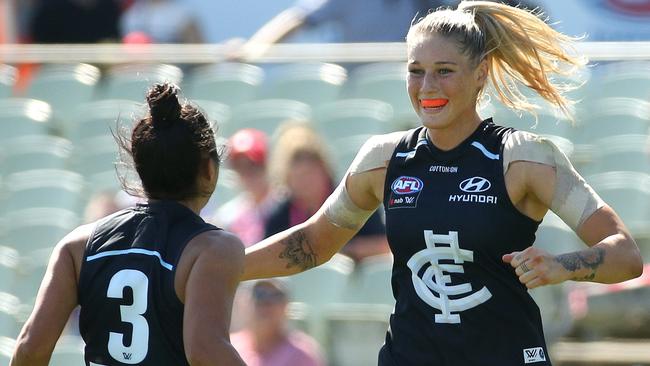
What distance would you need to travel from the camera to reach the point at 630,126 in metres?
6.95

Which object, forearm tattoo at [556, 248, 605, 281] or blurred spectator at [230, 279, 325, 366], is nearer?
forearm tattoo at [556, 248, 605, 281]

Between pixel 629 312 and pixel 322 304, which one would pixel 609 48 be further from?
pixel 322 304

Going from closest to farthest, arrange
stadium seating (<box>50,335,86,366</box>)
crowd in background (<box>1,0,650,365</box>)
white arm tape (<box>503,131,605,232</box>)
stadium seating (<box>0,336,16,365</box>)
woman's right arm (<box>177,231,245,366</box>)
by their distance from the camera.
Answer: woman's right arm (<box>177,231,245,366</box>) → white arm tape (<box>503,131,605,232</box>) → crowd in background (<box>1,0,650,365</box>) → stadium seating (<box>50,335,86,366</box>) → stadium seating (<box>0,336,16,365</box>)

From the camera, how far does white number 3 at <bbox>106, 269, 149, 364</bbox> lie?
2.99 m

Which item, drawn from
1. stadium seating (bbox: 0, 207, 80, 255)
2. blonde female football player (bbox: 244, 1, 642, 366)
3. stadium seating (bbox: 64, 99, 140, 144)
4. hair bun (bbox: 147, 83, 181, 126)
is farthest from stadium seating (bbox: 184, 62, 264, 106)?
hair bun (bbox: 147, 83, 181, 126)

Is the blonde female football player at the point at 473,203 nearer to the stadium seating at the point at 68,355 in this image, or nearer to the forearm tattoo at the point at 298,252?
the forearm tattoo at the point at 298,252

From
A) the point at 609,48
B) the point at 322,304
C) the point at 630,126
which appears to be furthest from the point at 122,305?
the point at 609,48

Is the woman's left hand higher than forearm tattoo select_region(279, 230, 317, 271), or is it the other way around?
forearm tattoo select_region(279, 230, 317, 271)

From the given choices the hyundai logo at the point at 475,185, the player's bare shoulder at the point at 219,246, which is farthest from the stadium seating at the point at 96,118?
the player's bare shoulder at the point at 219,246

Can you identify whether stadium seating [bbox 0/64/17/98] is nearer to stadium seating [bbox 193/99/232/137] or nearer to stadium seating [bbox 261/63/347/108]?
stadium seating [bbox 193/99/232/137]

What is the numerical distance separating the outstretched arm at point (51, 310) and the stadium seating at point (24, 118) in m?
5.03

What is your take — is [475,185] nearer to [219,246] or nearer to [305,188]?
[219,246]

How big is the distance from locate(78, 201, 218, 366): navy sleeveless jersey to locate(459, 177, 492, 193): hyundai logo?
2.59 ft

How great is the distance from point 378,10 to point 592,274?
14.9 feet
